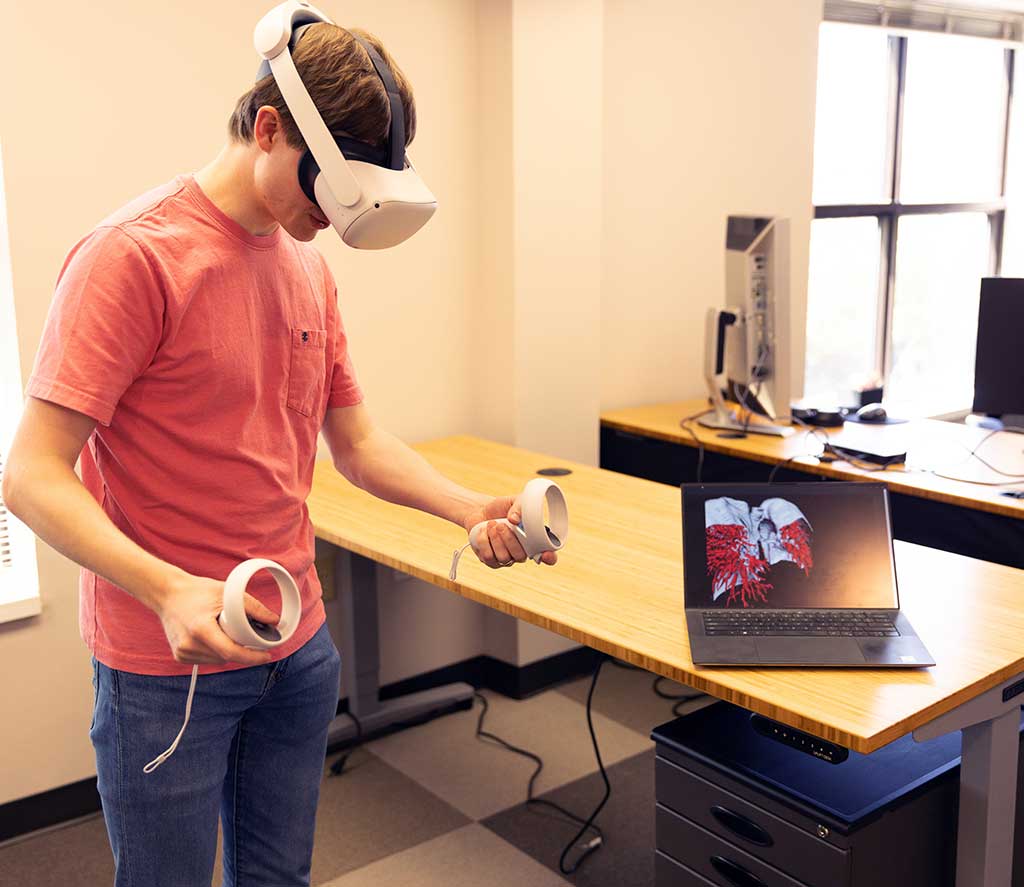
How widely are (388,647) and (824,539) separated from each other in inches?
68.0

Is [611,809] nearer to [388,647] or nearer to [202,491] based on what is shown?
[388,647]

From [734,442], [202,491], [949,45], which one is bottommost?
[734,442]

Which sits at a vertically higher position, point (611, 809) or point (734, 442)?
point (734, 442)

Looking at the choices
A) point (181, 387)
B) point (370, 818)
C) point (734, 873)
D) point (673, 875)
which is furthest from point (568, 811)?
point (181, 387)

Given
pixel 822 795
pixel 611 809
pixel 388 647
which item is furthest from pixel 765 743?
pixel 388 647

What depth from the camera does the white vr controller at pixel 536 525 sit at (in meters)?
Answer: 1.33

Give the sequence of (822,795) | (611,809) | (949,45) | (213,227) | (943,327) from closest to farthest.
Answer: (213,227) < (822,795) < (611,809) < (949,45) < (943,327)

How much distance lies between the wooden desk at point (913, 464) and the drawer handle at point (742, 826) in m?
1.11

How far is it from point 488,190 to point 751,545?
66.0 inches

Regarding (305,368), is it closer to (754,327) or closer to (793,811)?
(793,811)

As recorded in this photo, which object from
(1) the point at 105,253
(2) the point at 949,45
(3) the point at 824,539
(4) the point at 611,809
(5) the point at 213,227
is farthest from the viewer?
(2) the point at 949,45

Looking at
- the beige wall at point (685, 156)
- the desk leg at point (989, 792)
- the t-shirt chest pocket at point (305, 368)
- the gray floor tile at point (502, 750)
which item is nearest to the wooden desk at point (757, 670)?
the desk leg at point (989, 792)

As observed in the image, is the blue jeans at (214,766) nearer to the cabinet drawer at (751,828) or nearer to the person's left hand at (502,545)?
the person's left hand at (502,545)

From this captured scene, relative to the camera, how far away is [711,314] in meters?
3.22
